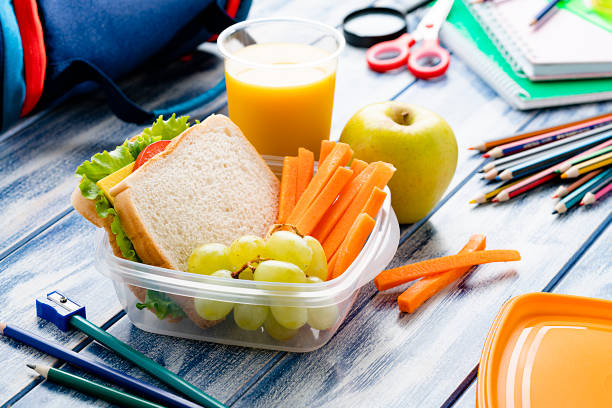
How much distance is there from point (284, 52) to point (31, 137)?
1.89ft

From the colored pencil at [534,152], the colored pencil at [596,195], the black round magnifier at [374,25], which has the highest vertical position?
the black round magnifier at [374,25]

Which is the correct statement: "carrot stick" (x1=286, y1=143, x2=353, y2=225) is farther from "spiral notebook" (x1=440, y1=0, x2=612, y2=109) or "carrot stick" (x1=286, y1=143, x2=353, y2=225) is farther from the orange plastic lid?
"spiral notebook" (x1=440, y1=0, x2=612, y2=109)

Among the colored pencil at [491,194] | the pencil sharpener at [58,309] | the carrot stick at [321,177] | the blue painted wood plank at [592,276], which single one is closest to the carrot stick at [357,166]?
the carrot stick at [321,177]

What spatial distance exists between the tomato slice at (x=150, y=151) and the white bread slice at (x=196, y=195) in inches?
0.7

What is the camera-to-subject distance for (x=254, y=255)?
35.4 inches

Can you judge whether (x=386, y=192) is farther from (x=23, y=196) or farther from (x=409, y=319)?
(x=23, y=196)

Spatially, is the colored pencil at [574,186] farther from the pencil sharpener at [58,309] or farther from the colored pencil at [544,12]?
the pencil sharpener at [58,309]

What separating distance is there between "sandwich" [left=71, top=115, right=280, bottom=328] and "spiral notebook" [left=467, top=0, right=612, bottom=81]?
771mm

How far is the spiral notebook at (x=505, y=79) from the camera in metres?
1.51

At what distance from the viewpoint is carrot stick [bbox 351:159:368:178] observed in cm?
108

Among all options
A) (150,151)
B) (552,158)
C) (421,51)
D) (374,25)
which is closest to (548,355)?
(552,158)

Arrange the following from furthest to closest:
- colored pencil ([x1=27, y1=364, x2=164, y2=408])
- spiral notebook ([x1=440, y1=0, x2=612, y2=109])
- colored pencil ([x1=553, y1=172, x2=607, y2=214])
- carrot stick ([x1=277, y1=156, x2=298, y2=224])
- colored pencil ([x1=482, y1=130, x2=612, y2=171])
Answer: spiral notebook ([x1=440, y1=0, x2=612, y2=109]), colored pencil ([x1=482, y1=130, x2=612, y2=171]), colored pencil ([x1=553, y1=172, x2=607, y2=214]), carrot stick ([x1=277, y1=156, x2=298, y2=224]), colored pencil ([x1=27, y1=364, x2=164, y2=408])

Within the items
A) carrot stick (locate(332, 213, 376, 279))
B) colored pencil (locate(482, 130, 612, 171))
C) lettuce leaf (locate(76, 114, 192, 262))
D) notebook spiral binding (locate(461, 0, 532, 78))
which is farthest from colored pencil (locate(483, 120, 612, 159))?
lettuce leaf (locate(76, 114, 192, 262))

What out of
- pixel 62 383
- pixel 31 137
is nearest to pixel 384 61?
pixel 31 137
